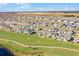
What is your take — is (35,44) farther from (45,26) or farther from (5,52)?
(5,52)

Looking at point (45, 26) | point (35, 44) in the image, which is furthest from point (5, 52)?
point (45, 26)

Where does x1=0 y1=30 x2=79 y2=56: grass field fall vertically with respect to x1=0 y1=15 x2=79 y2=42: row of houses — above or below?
Answer: below

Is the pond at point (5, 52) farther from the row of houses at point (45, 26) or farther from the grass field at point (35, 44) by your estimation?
the row of houses at point (45, 26)

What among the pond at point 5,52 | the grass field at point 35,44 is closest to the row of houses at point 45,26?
the grass field at point 35,44

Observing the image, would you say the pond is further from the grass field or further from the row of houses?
the row of houses

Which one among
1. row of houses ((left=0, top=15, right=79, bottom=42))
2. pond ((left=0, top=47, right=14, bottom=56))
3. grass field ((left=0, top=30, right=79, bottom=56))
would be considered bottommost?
pond ((left=0, top=47, right=14, bottom=56))

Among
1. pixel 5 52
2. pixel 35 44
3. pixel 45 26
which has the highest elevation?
pixel 45 26

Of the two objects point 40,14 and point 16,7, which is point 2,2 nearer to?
point 16,7

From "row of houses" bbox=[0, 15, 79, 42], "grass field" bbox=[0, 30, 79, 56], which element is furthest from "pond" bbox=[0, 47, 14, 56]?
"row of houses" bbox=[0, 15, 79, 42]

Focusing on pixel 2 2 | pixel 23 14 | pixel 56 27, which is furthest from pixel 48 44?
pixel 2 2
